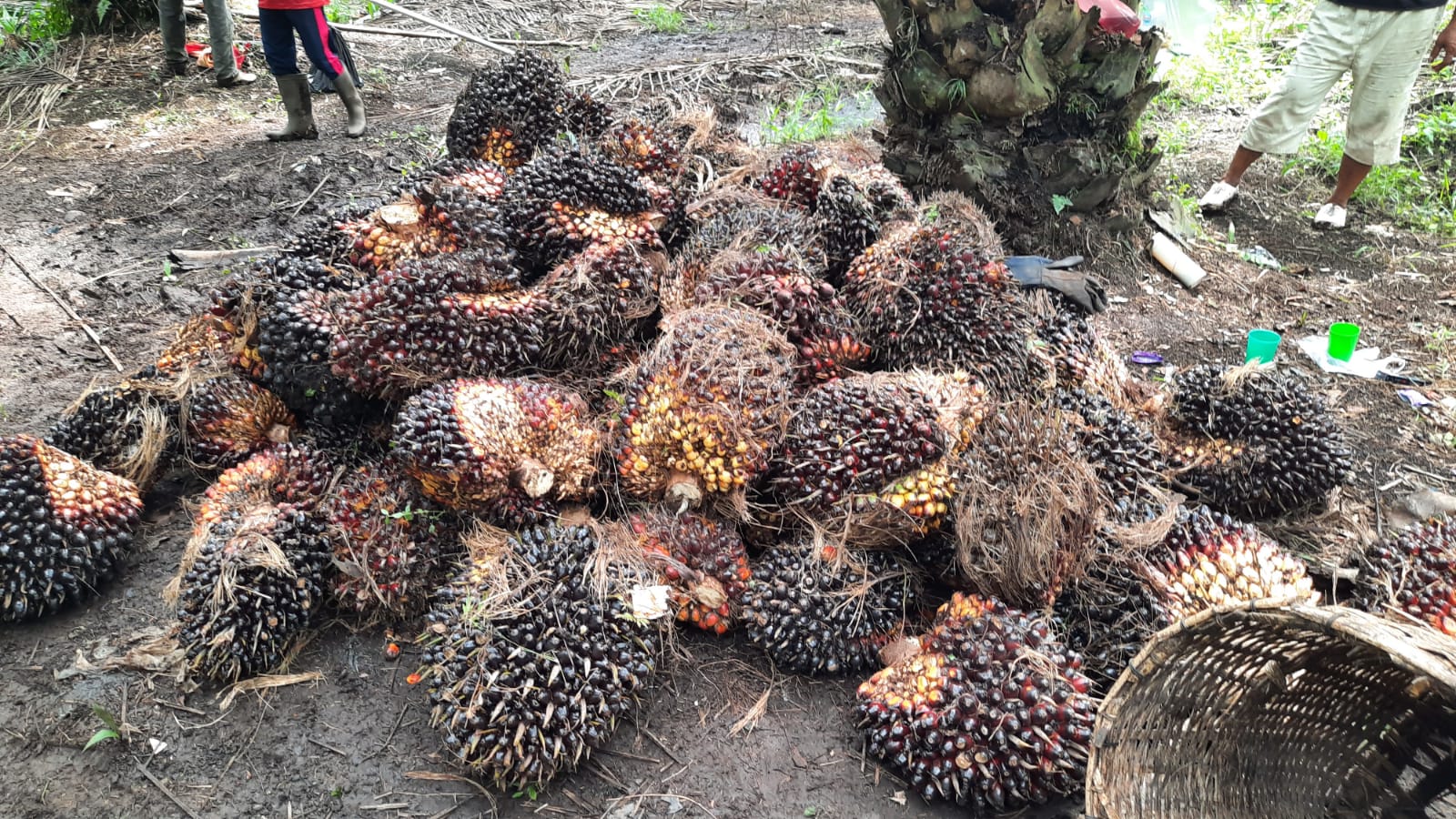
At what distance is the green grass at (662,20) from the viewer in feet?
28.4

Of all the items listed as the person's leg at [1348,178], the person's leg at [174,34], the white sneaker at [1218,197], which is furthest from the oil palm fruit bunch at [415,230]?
the person's leg at [174,34]

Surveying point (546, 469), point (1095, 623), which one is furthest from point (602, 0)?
point (1095, 623)

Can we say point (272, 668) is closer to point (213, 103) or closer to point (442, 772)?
point (442, 772)

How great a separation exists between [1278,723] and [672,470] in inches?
69.1

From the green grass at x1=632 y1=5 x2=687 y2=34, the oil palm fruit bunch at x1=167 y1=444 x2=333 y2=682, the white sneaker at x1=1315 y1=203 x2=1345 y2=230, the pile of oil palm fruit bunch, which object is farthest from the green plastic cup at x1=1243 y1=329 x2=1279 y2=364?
the green grass at x1=632 y1=5 x2=687 y2=34

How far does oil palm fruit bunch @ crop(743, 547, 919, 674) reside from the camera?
7.91ft

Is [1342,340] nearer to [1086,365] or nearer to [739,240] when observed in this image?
[1086,365]

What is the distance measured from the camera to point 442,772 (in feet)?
7.38

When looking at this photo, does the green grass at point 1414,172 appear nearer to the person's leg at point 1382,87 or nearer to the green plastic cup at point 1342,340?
the person's leg at point 1382,87

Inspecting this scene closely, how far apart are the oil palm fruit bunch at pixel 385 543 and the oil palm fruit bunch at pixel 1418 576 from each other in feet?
8.82

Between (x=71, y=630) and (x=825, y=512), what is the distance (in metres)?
2.40

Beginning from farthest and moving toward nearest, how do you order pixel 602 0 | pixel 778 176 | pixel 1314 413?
pixel 602 0 → pixel 778 176 → pixel 1314 413

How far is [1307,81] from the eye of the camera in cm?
526

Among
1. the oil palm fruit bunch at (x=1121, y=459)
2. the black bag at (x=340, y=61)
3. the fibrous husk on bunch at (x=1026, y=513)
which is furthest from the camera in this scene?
the black bag at (x=340, y=61)
